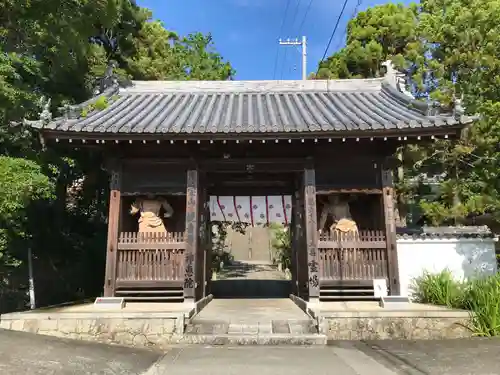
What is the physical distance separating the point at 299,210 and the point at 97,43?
1073 cm

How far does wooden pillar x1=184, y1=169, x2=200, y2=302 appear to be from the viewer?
8.59 m

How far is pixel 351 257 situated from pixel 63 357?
599cm

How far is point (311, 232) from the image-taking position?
8.90 meters

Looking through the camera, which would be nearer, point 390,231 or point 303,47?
point 390,231

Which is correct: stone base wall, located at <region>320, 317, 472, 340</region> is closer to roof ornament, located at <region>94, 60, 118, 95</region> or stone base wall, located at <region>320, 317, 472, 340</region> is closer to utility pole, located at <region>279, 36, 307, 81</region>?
roof ornament, located at <region>94, 60, 118, 95</region>

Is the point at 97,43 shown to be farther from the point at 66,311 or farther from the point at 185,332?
the point at 185,332

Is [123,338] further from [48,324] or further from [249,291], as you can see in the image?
[249,291]

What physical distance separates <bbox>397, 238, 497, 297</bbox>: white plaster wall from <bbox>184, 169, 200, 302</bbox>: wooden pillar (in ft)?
16.8

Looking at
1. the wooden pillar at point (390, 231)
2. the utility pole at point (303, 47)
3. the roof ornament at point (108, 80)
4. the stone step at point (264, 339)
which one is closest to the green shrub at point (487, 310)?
the wooden pillar at point (390, 231)

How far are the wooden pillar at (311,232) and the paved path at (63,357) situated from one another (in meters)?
3.62

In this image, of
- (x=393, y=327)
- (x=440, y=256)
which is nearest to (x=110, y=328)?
(x=393, y=327)

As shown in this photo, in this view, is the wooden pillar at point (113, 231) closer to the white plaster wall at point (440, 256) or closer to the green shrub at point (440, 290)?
the white plaster wall at point (440, 256)

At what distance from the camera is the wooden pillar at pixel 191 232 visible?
338 inches

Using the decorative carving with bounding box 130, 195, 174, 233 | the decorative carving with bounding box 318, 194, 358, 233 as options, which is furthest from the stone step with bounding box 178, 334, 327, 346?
the decorative carving with bounding box 130, 195, 174, 233
